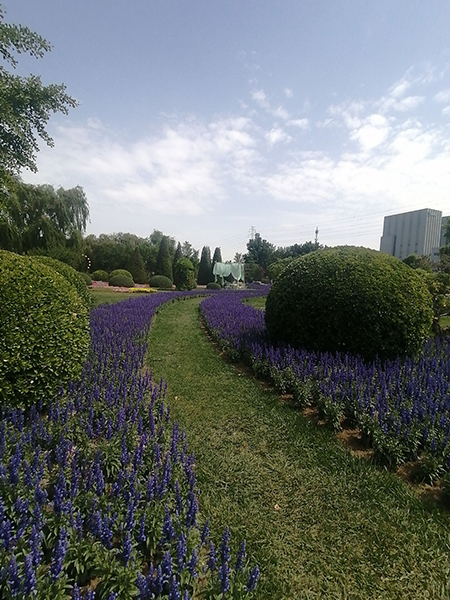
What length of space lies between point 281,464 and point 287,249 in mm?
62286

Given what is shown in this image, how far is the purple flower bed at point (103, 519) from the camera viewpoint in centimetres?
163

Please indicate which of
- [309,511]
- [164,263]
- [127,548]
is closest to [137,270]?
[164,263]

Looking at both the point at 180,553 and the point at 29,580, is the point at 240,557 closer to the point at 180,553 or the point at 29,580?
the point at 180,553

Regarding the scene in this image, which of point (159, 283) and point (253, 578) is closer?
point (253, 578)

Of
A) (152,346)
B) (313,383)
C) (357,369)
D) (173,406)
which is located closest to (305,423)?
(313,383)

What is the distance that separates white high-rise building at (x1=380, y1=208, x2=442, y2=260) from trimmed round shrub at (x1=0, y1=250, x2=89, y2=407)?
73.1m

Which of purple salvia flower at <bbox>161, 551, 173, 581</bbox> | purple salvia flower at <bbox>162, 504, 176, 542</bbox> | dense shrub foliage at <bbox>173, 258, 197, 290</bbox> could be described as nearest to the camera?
purple salvia flower at <bbox>161, 551, 173, 581</bbox>

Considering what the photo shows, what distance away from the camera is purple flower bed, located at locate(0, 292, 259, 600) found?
163 centimetres

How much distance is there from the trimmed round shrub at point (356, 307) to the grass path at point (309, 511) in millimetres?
2069

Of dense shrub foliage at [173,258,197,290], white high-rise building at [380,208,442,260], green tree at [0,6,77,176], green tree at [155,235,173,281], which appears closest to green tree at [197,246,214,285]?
green tree at [155,235,173,281]

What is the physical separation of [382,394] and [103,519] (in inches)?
130

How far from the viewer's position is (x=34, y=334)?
3500 mm

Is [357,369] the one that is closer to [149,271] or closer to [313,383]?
[313,383]

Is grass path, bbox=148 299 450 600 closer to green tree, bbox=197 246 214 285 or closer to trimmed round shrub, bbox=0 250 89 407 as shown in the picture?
trimmed round shrub, bbox=0 250 89 407
